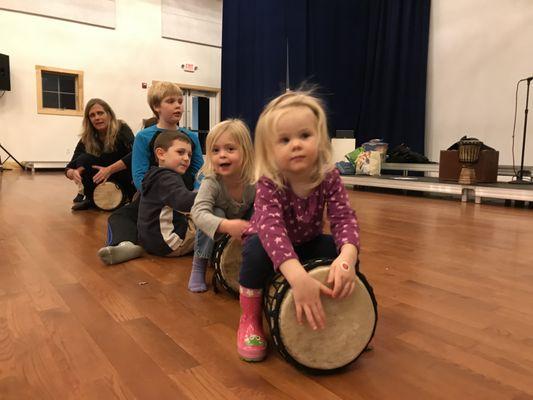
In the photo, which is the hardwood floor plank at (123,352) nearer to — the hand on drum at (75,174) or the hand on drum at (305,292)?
the hand on drum at (305,292)

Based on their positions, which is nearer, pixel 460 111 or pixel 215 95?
pixel 460 111

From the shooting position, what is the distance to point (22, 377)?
102 centimetres

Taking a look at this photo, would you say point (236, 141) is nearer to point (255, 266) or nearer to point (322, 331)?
point (255, 266)

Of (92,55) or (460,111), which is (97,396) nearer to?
(460,111)

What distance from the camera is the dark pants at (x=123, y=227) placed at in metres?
2.22

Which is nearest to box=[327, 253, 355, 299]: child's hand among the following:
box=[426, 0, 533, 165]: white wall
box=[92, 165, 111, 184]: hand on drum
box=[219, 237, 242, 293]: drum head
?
box=[219, 237, 242, 293]: drum head

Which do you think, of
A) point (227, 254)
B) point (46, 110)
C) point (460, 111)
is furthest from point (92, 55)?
point (227, 254)

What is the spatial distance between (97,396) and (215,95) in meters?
9.53

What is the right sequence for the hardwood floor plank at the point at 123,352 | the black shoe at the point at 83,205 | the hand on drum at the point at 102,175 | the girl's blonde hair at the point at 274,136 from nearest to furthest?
A: the hardwood floor plank at the point at 123,352
the girl's blonde hair at the point at 274,136
the hand on drum at the point at 102,175
the black shoe at the point at 83,205

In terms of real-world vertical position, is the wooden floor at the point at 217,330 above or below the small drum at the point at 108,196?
below

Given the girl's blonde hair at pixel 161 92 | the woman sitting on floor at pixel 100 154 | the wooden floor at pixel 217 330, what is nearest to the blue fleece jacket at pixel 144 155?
the girl's blonde hair at pixel 161 92

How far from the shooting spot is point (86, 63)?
8523 millimetres

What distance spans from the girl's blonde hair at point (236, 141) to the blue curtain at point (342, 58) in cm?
607

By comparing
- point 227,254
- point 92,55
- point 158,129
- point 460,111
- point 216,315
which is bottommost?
point 216,315
